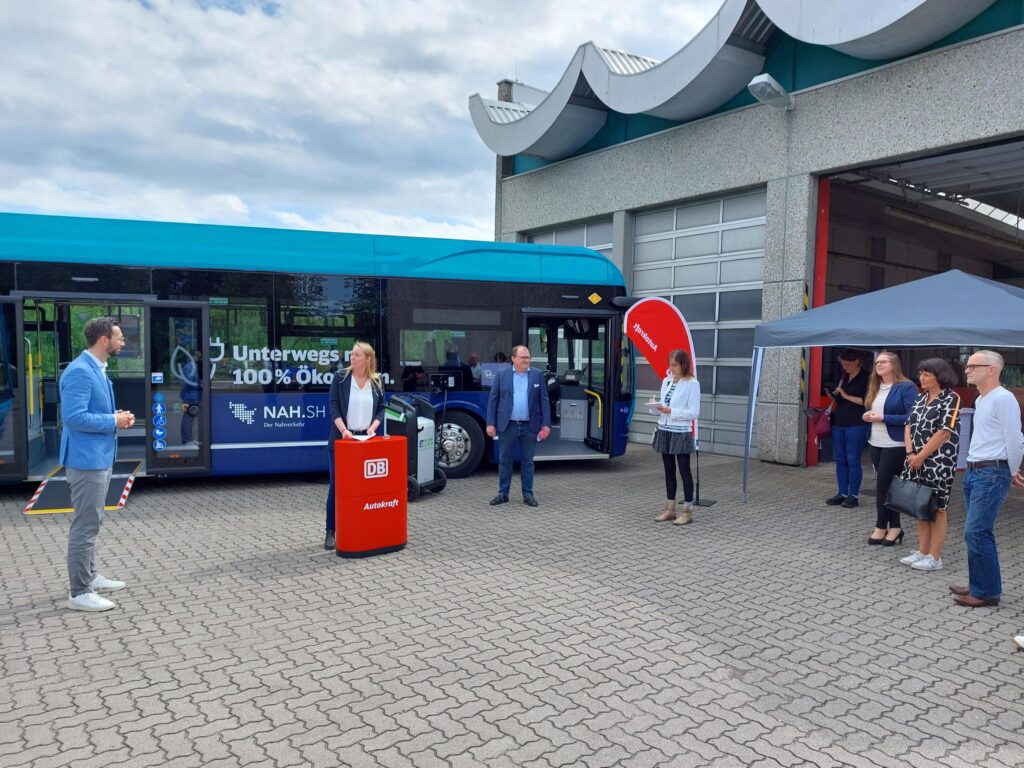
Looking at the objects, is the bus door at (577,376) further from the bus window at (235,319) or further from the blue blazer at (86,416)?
the blue blazer at (86,416)

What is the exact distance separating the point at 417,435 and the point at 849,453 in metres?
4.71

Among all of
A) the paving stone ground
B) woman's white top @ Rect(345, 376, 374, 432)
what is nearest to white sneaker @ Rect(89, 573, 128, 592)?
the paving stone ground

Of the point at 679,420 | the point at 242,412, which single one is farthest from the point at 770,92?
the point at 242,412

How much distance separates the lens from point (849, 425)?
8008 millimetres

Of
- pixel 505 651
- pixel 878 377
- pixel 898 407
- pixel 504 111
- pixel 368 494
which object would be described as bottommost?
pixel 505 651

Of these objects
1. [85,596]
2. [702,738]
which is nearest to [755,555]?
[702,738]

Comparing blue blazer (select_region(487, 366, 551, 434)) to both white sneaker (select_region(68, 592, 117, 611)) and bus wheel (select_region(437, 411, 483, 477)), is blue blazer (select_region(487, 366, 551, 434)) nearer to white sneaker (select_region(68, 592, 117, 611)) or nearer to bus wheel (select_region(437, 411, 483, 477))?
bus wheel (select_region(437, 411, 483, 477))

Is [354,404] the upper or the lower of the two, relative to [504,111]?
lower

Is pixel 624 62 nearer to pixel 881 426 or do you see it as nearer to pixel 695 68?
pixel 695 68

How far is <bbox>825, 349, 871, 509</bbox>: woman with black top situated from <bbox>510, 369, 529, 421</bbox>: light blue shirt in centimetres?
333

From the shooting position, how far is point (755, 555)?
618cm

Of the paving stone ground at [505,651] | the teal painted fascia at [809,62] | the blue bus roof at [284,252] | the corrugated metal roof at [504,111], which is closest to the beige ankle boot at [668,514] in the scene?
the paving stone ground at [505,651]

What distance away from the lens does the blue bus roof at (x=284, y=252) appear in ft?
25.4

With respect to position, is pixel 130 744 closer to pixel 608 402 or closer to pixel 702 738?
pixel 702 738
